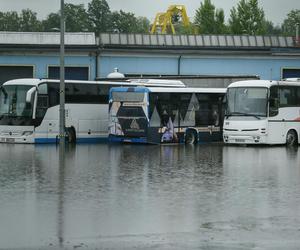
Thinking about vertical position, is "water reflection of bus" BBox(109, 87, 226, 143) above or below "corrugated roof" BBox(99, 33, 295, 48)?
below

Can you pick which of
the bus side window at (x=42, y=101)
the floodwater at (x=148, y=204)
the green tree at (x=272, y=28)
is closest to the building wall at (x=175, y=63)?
the bus side window at (x=42, y=101)

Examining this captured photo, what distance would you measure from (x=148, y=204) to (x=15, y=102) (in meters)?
22.9

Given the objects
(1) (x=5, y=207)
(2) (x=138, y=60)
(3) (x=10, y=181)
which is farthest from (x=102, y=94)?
(1) (x=5, y=207)

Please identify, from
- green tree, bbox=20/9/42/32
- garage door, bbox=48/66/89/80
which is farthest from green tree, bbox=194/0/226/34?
green tree, bbox=20/9/42/32

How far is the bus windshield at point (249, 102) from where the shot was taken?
3475 centimetres

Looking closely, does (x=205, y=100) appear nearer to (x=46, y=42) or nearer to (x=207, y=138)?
(x=207, y=138)

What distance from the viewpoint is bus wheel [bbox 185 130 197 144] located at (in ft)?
122

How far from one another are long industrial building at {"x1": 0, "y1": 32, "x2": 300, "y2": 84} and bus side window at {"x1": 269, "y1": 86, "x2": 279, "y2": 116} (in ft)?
53.1

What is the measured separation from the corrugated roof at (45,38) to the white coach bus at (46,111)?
61.9ft

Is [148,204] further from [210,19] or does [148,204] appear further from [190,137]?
[210,19]

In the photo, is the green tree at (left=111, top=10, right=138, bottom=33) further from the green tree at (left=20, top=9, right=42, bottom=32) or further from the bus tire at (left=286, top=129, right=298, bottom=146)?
the bus tire at (left=286, top=129, right=298, bottom=146)

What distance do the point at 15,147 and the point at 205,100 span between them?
33.7ft

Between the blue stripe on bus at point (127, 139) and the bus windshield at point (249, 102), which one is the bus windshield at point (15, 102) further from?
the bus windshield at point (249, 102)

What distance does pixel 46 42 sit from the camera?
56.4 metres
